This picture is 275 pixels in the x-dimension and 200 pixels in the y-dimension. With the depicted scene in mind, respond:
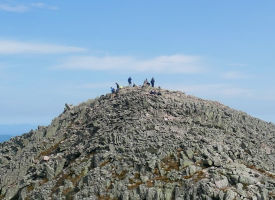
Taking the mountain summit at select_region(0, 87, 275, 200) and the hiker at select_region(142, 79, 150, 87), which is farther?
the hiker at select_region(142, 79, 150, 87)

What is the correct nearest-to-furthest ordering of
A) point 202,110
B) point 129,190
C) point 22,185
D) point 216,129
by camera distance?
1. point 129,190
2. point 22,185
3. point 216,129
4. point 202,110

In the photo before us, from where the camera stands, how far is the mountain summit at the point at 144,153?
62.4 meters

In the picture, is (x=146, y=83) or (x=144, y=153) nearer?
(x=144, y=153)

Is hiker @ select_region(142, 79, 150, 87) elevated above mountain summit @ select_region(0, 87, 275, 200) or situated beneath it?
elevated above

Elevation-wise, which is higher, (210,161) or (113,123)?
(113,123)

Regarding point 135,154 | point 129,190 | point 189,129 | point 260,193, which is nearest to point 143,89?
point 189,129

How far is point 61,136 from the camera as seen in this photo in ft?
287

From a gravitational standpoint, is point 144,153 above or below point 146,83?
below

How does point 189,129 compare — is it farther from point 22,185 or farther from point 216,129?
point 22,185

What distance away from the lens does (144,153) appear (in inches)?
2734

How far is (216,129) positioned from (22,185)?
3768 centimetres

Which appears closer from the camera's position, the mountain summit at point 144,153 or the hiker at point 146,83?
the mountain summit at point 144,153

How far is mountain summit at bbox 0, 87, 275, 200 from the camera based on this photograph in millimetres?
62438

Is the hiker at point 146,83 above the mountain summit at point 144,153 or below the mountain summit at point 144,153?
above
